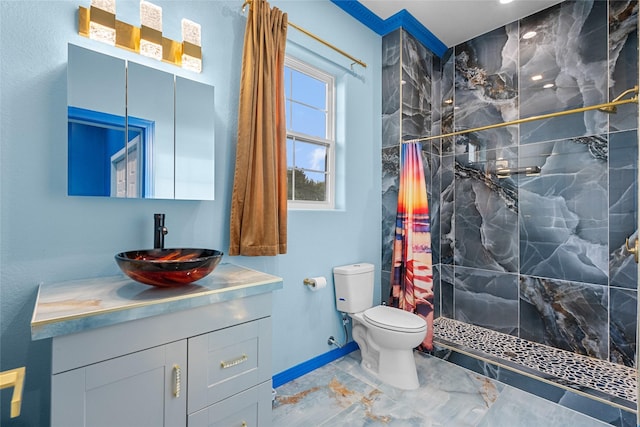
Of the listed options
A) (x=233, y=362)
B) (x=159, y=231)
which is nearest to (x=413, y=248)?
(x=233, y=362)

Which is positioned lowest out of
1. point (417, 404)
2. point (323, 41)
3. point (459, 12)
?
point (417, 404)

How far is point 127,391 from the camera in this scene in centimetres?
101

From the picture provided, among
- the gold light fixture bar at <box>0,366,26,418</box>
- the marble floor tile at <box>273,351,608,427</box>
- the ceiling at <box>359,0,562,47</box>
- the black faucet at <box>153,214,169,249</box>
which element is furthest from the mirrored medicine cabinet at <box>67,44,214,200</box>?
the ceiling at <box>359,0,562,47</box>

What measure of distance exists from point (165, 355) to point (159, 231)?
24.6 inches

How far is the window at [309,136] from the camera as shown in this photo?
7.68 feet

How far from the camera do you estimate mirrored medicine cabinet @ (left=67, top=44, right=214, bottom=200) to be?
1325mm

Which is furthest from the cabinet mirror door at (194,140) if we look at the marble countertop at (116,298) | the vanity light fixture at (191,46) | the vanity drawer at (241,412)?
the vanity drawer at (241,412)

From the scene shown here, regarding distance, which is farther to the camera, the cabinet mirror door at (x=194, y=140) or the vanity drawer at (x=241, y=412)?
the cabinet mirror door at (x=194, y=140)

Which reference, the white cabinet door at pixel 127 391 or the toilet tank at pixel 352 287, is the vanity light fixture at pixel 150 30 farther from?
Result: the toilet tank at pixel 352 287

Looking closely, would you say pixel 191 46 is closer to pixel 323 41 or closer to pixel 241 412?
pixel 323 41

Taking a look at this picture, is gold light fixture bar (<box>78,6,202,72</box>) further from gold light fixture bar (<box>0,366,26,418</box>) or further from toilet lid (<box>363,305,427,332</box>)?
toilet lid (<box>363,305,427,332</box>)

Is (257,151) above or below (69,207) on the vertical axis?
above

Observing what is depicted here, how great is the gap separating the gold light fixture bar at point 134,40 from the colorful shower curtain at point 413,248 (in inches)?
70.2

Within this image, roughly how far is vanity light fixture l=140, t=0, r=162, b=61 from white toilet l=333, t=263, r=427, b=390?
180 centimetres
